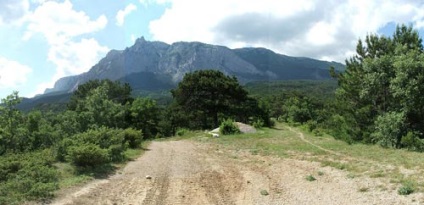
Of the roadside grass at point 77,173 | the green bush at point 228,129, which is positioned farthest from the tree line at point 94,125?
the green bush at point 228,129

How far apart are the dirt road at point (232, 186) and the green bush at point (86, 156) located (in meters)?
1.36

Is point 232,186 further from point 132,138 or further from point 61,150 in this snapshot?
point 132,138

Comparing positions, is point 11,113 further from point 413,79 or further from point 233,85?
point 233,85

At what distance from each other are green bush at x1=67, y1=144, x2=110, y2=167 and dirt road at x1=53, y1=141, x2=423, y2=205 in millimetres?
1363

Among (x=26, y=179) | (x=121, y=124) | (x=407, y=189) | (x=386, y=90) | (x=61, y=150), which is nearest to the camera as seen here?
(x=407, y=189)

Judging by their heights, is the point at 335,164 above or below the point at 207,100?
below

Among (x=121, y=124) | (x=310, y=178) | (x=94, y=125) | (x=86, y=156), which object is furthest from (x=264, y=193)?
(x=121, y=124)

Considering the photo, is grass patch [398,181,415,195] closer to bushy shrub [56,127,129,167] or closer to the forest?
the forest

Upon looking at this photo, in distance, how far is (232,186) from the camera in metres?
15.6

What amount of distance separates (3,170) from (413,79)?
2407 cm

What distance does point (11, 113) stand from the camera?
25656 millimetres

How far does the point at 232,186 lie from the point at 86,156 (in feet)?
22.5

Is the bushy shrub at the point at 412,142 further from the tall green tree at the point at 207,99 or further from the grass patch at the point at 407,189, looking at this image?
the tall green tree at the point at 207,99

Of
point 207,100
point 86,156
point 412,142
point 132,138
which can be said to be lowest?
point 132,138
